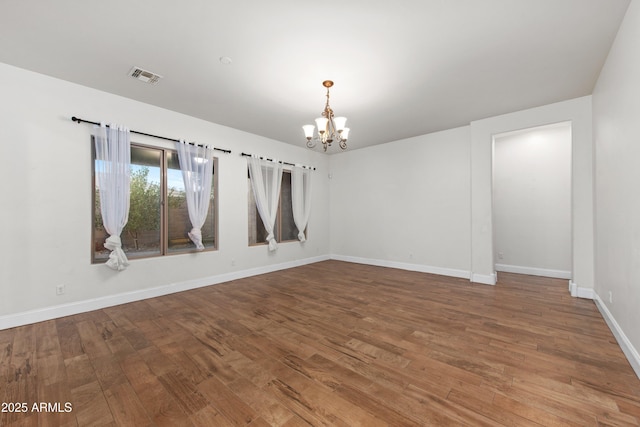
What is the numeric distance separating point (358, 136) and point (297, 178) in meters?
1.73

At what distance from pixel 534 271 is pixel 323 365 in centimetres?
523

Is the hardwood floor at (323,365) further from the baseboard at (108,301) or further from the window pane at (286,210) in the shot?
the window pane at (286,210)

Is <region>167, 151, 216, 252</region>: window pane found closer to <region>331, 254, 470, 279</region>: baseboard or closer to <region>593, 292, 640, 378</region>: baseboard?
<region>331, 254, 470, 279</region>: baseboard

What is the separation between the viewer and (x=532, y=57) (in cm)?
276

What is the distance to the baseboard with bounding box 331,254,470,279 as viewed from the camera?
5.02 m

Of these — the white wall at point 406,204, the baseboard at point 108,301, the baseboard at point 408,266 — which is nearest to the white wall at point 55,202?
the baseboard at point 108,301

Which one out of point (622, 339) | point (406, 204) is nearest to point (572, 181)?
point (622, 339)

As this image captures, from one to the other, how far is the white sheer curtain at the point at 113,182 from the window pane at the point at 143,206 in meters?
0.28

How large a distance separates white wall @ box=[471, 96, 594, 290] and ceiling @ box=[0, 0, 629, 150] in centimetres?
25

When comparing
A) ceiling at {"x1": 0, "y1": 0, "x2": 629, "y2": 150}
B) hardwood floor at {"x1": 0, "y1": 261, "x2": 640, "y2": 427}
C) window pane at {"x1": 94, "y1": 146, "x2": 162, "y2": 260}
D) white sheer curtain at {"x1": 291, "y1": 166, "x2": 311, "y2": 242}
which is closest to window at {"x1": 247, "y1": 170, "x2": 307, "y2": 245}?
white sheer curtain at {"x1": 291, "y1": 166, "x2": 311, "y2": 242}

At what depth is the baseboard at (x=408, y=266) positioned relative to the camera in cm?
502

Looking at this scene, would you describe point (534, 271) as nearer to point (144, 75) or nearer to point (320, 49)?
point (320, 49)

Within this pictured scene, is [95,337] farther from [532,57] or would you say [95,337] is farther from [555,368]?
[532,57]

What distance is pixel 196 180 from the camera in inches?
171
